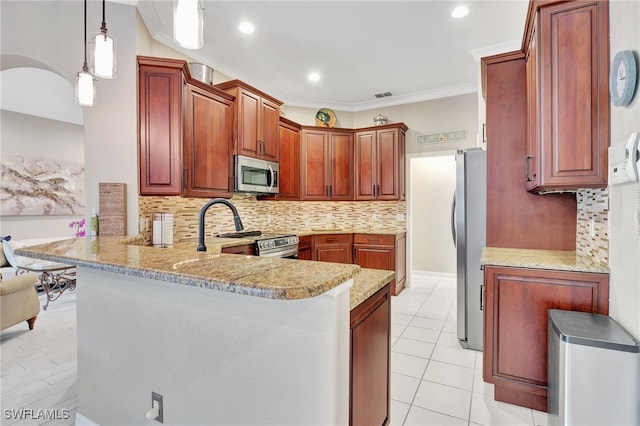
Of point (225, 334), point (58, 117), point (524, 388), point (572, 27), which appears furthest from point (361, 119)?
point (58, 117)

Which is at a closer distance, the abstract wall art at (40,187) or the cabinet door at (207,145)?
the cabinet door at (207,145)

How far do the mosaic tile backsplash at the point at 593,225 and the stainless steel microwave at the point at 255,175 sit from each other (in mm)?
3049

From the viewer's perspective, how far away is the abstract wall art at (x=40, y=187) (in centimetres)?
477

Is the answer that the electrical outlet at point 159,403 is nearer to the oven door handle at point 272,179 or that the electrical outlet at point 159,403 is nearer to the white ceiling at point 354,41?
the oven door handle at point 272,179

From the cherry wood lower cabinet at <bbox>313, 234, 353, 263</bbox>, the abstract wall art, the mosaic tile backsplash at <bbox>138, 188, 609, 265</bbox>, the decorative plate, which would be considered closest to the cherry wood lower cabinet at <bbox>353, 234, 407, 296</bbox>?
the cherry wood lower cabinet at <bbox>313, 234, 353, 263</bbox>

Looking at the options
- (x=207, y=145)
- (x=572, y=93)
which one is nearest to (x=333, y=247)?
(x=207, y=145)

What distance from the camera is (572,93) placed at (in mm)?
1789

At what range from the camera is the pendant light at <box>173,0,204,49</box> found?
124cm

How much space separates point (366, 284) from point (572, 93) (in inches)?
64.6

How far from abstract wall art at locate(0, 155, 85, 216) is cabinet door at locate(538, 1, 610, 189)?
262 inches

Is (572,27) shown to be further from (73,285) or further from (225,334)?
(73,285)

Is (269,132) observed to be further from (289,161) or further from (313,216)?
(313,216)

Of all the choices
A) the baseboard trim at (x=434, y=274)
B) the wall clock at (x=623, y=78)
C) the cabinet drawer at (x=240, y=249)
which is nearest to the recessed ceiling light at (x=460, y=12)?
the wall clock at (x=623, y=78)

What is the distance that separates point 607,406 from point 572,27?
6.40 feet
